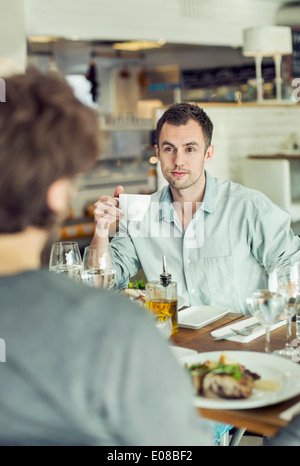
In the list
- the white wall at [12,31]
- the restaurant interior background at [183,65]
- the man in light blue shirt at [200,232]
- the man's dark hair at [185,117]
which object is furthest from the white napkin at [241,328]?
the white wall at [12,31]

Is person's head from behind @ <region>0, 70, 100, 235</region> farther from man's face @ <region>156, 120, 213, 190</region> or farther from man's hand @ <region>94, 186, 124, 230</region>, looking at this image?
man's face @ <region>156, 120, 213, 190</region>

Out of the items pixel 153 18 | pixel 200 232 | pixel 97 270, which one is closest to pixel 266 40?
pixel 153 18

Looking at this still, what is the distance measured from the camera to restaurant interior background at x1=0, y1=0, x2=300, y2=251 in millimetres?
5535

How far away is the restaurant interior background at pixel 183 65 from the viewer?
5.54m

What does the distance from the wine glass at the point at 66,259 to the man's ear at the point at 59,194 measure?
1.10 metres

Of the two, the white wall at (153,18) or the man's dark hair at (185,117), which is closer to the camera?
the man's dark hair at (185,117)

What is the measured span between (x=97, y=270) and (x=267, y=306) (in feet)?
2.00

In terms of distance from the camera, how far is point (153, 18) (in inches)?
254

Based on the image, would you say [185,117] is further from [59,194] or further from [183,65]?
[183,65]

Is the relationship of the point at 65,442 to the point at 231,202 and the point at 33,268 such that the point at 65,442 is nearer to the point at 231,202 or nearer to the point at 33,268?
the point at 33,268

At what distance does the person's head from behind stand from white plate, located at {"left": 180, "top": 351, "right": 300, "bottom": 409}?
52cm

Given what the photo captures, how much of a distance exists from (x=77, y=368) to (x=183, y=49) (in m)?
9.43

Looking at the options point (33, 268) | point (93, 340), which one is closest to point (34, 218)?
point (33, 268)

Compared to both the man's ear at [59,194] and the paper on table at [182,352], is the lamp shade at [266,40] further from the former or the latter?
the man's ear at [59,194]
